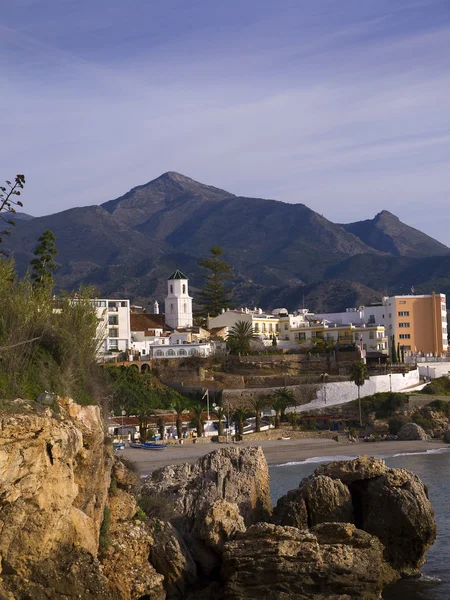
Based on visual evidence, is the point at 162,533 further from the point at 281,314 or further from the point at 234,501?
the point at 281,314

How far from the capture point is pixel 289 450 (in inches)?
1727

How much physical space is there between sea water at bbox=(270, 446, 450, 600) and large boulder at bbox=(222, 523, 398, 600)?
1.17 m

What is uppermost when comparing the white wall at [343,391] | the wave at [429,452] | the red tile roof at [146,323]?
the red tile roof at [146,323]

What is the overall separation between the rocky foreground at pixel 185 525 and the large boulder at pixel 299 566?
0.02 m

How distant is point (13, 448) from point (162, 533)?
4.41 m

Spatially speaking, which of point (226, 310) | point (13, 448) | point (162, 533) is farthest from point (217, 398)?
point (13, 448)

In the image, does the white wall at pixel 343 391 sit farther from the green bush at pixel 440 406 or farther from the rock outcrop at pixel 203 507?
the rock outcrop at pixel 203 507

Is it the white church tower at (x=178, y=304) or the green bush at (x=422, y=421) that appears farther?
the white church tower at (x=178, y=304)

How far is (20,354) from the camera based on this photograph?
18266 mm

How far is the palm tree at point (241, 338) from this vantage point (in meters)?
63.9

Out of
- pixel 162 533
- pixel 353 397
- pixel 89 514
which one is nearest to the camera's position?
pixel 89 514

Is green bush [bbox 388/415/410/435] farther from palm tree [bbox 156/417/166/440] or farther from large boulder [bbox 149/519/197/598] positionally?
large boulder [bbox 149/519/197/598]

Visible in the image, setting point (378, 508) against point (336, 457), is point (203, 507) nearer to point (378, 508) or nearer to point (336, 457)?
point (378, 508)

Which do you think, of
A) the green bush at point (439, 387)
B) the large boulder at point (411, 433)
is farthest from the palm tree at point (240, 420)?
the green bush at point (439, 387)
